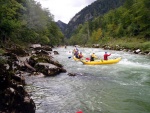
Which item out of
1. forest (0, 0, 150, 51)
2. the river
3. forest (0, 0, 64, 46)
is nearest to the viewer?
the river

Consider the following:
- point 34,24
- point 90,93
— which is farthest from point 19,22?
point 90,93

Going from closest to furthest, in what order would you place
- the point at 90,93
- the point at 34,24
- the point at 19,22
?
the point at 90,93 < the point at 19,22 < the point at 34,24

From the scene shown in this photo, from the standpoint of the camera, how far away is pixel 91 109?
7.93m

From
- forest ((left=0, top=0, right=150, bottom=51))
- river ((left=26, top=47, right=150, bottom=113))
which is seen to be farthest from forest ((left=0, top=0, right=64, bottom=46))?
river ((left=26, top=47, right=150, bottom=113))

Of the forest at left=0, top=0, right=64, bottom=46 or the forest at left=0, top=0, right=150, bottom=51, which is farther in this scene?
the forest at left=0, top=0, right=150, bottom=51

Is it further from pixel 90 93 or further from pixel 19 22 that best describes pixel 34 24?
pixel 90 93

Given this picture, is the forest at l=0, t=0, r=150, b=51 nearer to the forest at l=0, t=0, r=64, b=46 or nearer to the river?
the forest at l=0, t=0, r=64, b=46

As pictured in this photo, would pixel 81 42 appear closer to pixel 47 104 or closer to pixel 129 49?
pixel 129 49

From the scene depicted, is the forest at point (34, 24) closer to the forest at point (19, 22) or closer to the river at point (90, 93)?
the forest at point (19, 22)

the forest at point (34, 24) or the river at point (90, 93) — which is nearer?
the river at point (90, 93)

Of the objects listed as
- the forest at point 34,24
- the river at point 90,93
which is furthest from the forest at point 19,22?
the river at point 90,93

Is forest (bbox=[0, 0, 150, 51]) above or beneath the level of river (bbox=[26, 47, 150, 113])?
above

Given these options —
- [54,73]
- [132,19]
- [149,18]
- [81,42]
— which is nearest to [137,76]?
[54,73]

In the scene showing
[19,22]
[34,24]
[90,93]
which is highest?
[34,24]
